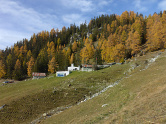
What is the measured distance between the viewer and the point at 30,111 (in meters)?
A: 24.5

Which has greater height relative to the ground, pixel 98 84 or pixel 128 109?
pixel 128 109

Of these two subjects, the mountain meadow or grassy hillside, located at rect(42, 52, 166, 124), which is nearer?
grassy hillside, located at rect(42, 52, 166, 124)

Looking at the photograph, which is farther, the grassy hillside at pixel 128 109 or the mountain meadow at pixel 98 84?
the mountain meadow at pixel 98 84

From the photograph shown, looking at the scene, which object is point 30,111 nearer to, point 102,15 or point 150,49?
point 150,49

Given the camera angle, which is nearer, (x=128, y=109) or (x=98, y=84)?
(x=128, y=109)

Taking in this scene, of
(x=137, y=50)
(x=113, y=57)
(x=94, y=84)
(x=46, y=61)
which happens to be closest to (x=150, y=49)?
(x=137, y=50)

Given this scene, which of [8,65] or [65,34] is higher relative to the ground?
[65,34]

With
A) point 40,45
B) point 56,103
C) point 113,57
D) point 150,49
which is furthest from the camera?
point 40,45

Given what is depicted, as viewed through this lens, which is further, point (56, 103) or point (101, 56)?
point (101, 56)

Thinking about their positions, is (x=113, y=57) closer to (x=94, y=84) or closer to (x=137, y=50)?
(x=137, y=50)

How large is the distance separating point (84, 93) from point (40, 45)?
14176 cm

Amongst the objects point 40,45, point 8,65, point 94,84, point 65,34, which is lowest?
point 94,84

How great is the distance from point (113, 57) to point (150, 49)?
70.2ft

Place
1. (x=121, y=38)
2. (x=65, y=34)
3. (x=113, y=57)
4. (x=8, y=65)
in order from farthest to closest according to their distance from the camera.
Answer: (x=65, y=34) → (x=8, y=65) → (x=121, y=38) → (x=113, y=57)
